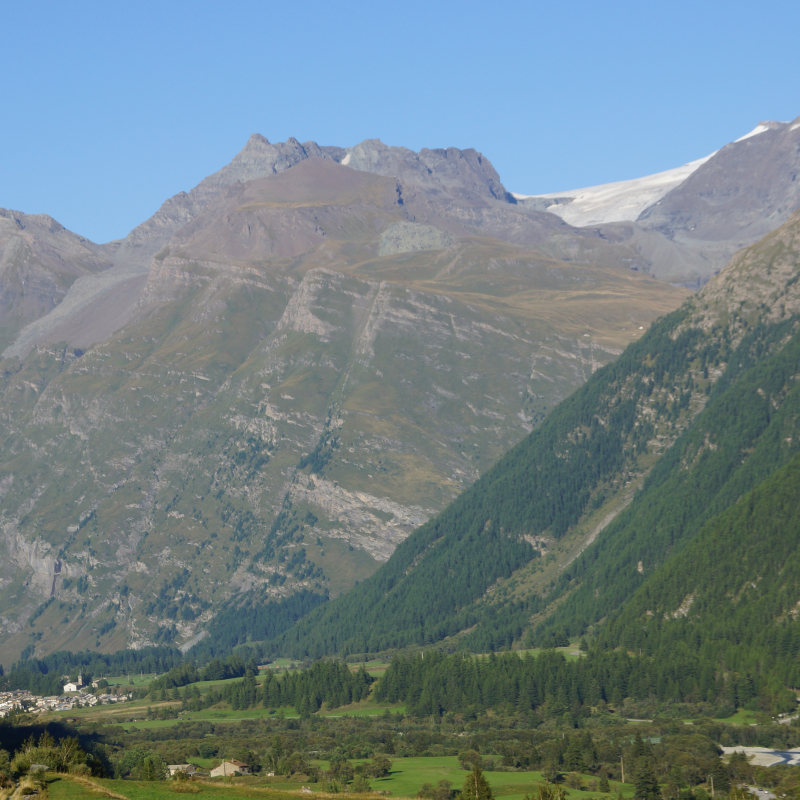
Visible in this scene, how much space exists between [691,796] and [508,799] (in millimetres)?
27884

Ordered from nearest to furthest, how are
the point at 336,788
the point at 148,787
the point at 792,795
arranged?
1. the point at 148,787
2. the point at 336,788
3. the point at 792,795

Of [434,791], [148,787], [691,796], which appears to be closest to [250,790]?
[148,787]

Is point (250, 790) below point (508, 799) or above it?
above

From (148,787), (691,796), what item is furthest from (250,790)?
(691,796)

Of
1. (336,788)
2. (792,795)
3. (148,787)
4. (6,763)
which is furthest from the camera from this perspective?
(792,795)

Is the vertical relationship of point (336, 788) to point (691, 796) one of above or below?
above

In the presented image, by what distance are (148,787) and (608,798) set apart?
9691 centimetres

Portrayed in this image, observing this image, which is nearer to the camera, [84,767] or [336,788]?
[84,767]

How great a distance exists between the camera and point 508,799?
628ft

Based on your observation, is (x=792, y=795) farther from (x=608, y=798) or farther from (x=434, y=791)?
(x=434, y=791)

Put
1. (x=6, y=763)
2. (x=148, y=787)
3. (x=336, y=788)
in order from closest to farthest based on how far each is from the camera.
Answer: (x=148, y=787), (x=6, y=763), (x=336, y=788)

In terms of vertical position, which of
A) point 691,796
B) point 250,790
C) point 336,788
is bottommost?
point 691,796

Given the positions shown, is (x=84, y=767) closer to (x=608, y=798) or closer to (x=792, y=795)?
(x=608, y=798)

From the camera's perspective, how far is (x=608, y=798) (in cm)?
19300
